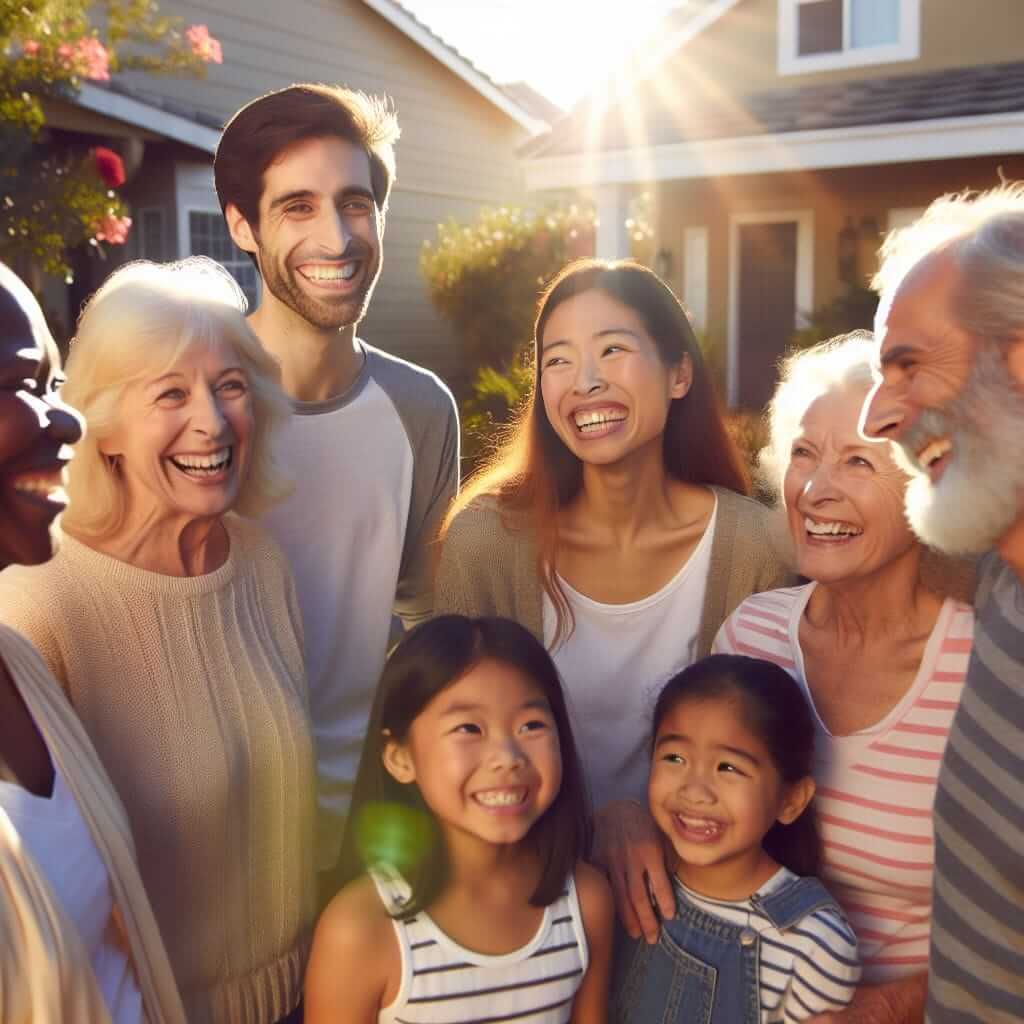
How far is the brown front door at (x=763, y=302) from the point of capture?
14.7 metres

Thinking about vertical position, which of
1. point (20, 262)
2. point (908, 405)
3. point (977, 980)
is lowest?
point (977, 980)

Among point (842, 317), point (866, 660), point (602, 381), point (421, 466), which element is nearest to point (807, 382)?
point (602, 381)

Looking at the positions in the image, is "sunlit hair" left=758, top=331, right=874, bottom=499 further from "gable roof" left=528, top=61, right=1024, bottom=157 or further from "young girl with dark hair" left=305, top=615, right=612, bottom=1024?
"gable roof" left=528, top=61, right=1024, bottom=157

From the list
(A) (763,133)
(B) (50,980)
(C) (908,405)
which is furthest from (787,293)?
(B) (50,980)

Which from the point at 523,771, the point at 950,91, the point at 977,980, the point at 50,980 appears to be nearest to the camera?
the point at 50,980

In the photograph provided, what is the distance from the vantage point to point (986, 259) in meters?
2.11

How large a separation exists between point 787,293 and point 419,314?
5353 mm

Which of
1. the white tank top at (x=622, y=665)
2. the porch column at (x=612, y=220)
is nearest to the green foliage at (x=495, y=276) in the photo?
the porch column at (x=612, y=220)

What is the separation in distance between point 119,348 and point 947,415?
157 centimetres

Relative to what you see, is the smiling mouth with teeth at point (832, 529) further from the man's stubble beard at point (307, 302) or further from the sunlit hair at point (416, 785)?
the man's stubble beard at point (307, 302)

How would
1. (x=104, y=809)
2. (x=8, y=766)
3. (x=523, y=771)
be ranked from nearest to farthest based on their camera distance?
(x=8, y=766)
(x=104, y=809)
(x=523, y=771)

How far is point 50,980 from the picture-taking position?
1.63 m

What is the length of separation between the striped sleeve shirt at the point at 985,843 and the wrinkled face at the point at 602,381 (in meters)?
1.19

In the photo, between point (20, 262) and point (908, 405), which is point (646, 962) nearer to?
point (908, 405)
